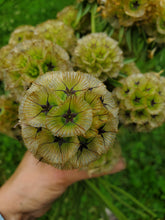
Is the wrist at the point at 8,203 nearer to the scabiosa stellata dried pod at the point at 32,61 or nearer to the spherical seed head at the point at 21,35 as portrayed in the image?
the scabiosa stellata dried pod at the point at 32,61

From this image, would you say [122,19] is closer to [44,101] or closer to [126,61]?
[126,61]

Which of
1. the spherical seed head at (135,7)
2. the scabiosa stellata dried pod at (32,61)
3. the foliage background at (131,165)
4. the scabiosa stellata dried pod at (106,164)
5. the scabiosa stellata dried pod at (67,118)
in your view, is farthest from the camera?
the foliage background at (131,165)

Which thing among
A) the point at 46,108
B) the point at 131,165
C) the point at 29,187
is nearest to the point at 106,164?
the point at 29,187

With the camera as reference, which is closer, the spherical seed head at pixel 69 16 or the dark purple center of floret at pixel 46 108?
the dark purple center of floret at pixel 46 108

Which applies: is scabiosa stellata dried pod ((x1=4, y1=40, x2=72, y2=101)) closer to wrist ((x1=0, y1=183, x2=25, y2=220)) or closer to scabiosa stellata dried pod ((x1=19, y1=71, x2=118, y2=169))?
scabiosa stellata dried pod ((x1=19, y1=71, x2=118, y2=169))

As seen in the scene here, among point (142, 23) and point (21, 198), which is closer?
point (142, 23)

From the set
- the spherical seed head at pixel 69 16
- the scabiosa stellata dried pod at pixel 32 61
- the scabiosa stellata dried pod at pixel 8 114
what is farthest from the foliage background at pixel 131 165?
the scabiosa stellata dried pod at pixel 32 61

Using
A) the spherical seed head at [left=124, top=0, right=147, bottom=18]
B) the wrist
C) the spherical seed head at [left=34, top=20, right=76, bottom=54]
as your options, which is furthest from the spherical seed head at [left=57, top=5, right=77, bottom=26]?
the wrist

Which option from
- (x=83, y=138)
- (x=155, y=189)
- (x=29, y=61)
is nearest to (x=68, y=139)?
(x=83, y=138)
